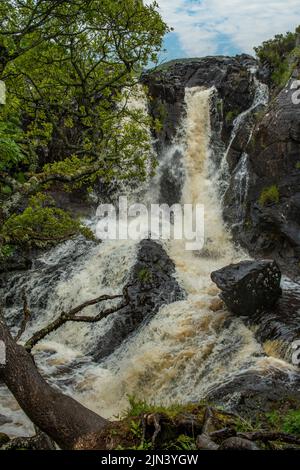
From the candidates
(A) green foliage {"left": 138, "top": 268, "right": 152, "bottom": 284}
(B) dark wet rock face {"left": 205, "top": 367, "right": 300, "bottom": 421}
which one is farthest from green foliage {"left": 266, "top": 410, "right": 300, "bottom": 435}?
(A) green foliage {"left": 138, "top": 268, "right": 152, "bottom": 284}

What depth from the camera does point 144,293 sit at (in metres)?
15.5

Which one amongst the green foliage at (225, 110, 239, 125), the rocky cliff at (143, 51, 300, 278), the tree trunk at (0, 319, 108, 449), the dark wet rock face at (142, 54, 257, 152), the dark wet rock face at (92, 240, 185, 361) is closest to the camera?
the tree trunk at (0, 319, 108, 449)

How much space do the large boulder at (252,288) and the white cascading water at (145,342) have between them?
50 centimetres

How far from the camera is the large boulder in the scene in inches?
517

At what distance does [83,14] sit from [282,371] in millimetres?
8661

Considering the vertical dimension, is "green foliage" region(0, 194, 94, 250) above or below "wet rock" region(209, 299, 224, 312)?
above

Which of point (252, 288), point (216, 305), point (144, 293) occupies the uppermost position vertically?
point (252, 288)

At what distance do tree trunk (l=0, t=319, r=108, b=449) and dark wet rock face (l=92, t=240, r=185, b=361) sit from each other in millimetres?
8909

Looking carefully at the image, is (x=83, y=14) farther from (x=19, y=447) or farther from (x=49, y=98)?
(x=19, y=447)

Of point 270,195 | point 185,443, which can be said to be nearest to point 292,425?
point 185,443

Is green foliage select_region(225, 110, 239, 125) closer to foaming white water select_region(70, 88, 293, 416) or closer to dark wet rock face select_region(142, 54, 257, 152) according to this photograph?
dark wet rock face select_region(142, 54, 257, 152)

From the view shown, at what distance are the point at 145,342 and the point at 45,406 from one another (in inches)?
359

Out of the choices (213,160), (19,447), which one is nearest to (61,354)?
(19,447)

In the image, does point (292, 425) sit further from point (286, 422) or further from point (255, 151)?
point (255, 151)
